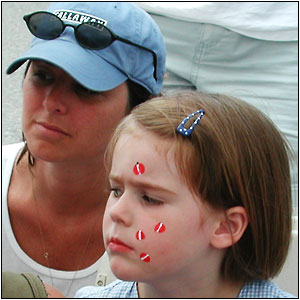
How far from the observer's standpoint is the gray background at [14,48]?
7.57 feet

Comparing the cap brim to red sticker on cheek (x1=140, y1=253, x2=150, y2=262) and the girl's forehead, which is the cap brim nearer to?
the girl's forehead

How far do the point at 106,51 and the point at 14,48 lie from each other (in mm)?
1162

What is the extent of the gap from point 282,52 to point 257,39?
0.14m

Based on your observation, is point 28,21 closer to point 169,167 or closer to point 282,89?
point 169,167

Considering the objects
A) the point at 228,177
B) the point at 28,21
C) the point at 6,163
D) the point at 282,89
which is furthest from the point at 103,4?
the point at 282,89

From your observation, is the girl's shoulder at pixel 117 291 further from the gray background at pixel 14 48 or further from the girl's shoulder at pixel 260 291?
the gray background at pixel 14 48

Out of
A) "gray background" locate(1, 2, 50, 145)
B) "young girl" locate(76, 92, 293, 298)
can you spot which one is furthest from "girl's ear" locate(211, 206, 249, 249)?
"gray background" locate(1, 2, 50, 145)

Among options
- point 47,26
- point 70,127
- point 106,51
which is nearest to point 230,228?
point 70,127

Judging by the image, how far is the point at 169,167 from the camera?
0.95 metres

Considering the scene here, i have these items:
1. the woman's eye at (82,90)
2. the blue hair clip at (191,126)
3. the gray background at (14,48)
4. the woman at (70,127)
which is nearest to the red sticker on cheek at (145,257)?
the blue hair clip at (191,126)

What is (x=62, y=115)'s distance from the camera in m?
1.30

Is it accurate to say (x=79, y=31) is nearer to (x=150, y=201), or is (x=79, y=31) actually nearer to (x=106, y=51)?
(x=106, y=51)

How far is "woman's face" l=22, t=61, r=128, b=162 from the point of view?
130cm

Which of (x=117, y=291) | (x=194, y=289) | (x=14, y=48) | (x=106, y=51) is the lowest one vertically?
(x=14, y=48)
